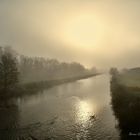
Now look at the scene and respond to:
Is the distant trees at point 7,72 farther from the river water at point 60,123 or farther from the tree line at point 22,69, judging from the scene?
the river water at point 60,123

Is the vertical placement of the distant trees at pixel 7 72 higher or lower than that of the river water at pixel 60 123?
higher

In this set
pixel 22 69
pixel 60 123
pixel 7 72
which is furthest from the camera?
pixel 22 69

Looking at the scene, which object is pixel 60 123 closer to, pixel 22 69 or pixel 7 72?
pixel 7 72

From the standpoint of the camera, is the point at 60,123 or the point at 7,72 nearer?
the point at 60,123

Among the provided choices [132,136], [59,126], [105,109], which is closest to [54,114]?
[59,126]

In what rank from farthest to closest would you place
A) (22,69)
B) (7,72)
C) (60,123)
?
(22,69), (7,72), (60,123)

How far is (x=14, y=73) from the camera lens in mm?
64875

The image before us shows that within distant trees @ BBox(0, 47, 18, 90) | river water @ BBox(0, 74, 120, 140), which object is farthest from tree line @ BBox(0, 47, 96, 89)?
river water @ BBox(0, 74, 120, 140)

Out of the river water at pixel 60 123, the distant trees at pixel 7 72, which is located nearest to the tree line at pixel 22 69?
the distant trees at pixel 7 72

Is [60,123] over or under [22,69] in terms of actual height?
under

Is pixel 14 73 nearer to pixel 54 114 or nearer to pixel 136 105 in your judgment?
pixel 54 114

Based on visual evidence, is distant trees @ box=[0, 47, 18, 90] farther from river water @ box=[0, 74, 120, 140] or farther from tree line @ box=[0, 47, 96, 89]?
river water @ box=[0, 74, 120, 140]

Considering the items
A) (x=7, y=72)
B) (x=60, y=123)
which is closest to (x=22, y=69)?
(x=7, y=72)

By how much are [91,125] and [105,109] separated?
1180 cm
